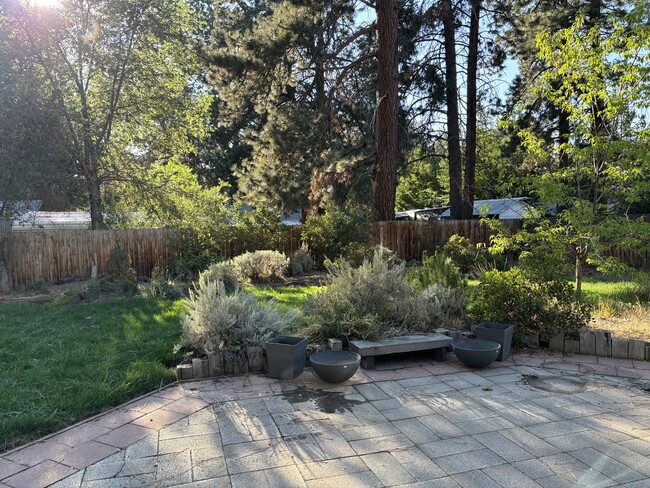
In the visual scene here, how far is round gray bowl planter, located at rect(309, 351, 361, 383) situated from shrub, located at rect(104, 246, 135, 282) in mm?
6103

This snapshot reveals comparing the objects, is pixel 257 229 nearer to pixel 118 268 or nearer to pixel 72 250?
pixel 118 268

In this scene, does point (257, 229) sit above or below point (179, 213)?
below

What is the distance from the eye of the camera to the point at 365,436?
294 cm

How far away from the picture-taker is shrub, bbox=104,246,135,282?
8.68 meters

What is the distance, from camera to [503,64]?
15.7 m

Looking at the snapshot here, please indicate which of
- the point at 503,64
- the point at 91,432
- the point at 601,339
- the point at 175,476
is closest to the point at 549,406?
the point at 601,339

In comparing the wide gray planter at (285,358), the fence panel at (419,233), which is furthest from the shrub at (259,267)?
the wide gray planter at (285,358)

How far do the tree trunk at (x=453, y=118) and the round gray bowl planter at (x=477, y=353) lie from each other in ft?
40.5

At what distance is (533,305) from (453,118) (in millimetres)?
12543

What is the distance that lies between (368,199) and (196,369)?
1120 cm

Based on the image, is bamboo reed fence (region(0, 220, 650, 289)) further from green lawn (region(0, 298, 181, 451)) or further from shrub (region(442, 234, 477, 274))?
green lawn (region(0, 298, 181, 451))

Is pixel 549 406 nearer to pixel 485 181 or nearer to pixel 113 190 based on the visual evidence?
pixel 113 190

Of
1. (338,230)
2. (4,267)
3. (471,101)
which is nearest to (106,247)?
(4,267)

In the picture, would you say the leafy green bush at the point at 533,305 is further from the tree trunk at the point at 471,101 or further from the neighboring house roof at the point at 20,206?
the tree trunk at the point at 471,101
